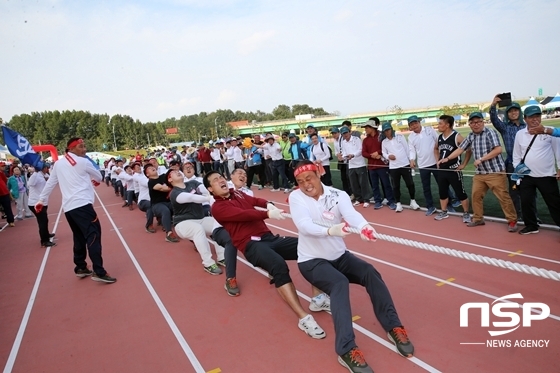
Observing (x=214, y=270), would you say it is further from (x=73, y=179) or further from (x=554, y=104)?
(x=554, y=104)

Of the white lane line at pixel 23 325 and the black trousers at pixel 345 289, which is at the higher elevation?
the black trousers at pixel 345 289

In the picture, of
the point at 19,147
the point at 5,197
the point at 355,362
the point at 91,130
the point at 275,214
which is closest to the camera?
the point at 355,362

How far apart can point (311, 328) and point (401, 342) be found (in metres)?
0.81

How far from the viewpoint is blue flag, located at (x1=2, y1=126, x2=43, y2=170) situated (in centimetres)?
839

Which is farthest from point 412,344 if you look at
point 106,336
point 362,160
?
point 362,160

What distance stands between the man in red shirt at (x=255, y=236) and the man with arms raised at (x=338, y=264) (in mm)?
405

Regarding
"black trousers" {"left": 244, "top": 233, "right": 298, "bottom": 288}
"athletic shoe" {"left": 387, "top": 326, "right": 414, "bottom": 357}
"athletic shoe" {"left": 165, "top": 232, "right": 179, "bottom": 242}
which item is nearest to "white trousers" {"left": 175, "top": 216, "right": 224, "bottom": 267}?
"athletic shoe" {"left": 165, "top": 232, "right": 179, "bottom": 242}

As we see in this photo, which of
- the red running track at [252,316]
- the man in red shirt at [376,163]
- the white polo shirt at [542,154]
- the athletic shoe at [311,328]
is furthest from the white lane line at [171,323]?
the man in red shirt at [376,163]

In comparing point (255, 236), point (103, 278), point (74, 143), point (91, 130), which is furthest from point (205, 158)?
point (91, 130)

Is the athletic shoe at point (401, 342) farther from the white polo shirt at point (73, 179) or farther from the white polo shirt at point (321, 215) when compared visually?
the white polo shirt at point (73, 179)

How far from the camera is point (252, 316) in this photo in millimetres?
4094

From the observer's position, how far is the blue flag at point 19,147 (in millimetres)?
8391

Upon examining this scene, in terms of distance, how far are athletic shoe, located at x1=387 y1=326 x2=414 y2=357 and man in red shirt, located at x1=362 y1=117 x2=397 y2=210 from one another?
5.47 meters

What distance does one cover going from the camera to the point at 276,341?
11.6 ft
